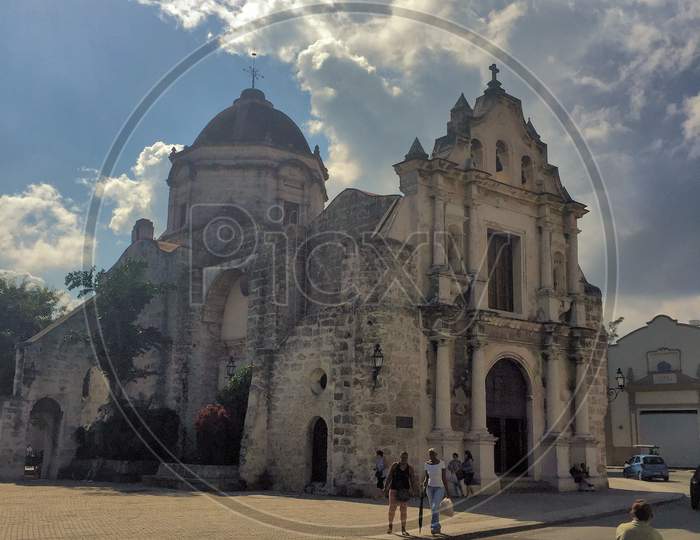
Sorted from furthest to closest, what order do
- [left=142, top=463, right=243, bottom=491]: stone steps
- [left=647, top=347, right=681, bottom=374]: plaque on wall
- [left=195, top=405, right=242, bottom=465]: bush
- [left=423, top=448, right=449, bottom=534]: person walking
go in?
[left=647, top=347, right=681, bottom=374]: plaque on wall < [left=195, top=405, right=242, bottom=465]: bush < [left=142, top=463, right=243, bottom=491]: stone steps < [left=423, top=448, right=449, bottom=534]: person walking

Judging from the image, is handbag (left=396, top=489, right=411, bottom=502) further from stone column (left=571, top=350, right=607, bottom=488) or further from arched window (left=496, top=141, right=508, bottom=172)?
arched window (left=496, top=141, right=508, bottom=172)

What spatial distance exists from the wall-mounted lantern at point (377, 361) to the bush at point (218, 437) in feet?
A: 18.8

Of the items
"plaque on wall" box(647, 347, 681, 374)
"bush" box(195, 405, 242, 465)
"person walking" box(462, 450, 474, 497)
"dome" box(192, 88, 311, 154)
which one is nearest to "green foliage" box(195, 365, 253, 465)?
"bush" box(195, 405, 242, 465)

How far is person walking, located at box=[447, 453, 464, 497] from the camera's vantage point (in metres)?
19.3

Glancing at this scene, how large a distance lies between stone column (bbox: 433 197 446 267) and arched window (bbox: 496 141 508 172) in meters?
3.72

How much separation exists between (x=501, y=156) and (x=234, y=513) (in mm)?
15279

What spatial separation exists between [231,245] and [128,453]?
30.8 ft

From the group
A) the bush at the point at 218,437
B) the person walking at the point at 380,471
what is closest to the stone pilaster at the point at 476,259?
the person walking at the point at 380,471

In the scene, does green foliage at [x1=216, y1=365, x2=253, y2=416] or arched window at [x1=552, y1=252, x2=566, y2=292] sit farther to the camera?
arched window at [x1=552, y1=252, x2=566, y2=292]

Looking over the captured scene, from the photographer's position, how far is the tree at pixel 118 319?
26.5 metres

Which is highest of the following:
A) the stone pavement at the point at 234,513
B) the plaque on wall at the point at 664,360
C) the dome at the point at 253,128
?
the dome at the point at 253,128

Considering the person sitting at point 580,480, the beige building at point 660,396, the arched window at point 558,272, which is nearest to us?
the person sitting at point 580,480

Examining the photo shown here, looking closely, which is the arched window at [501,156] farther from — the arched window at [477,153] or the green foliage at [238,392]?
the green foliage at [238,392]

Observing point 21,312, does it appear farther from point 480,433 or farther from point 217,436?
point 480,433
